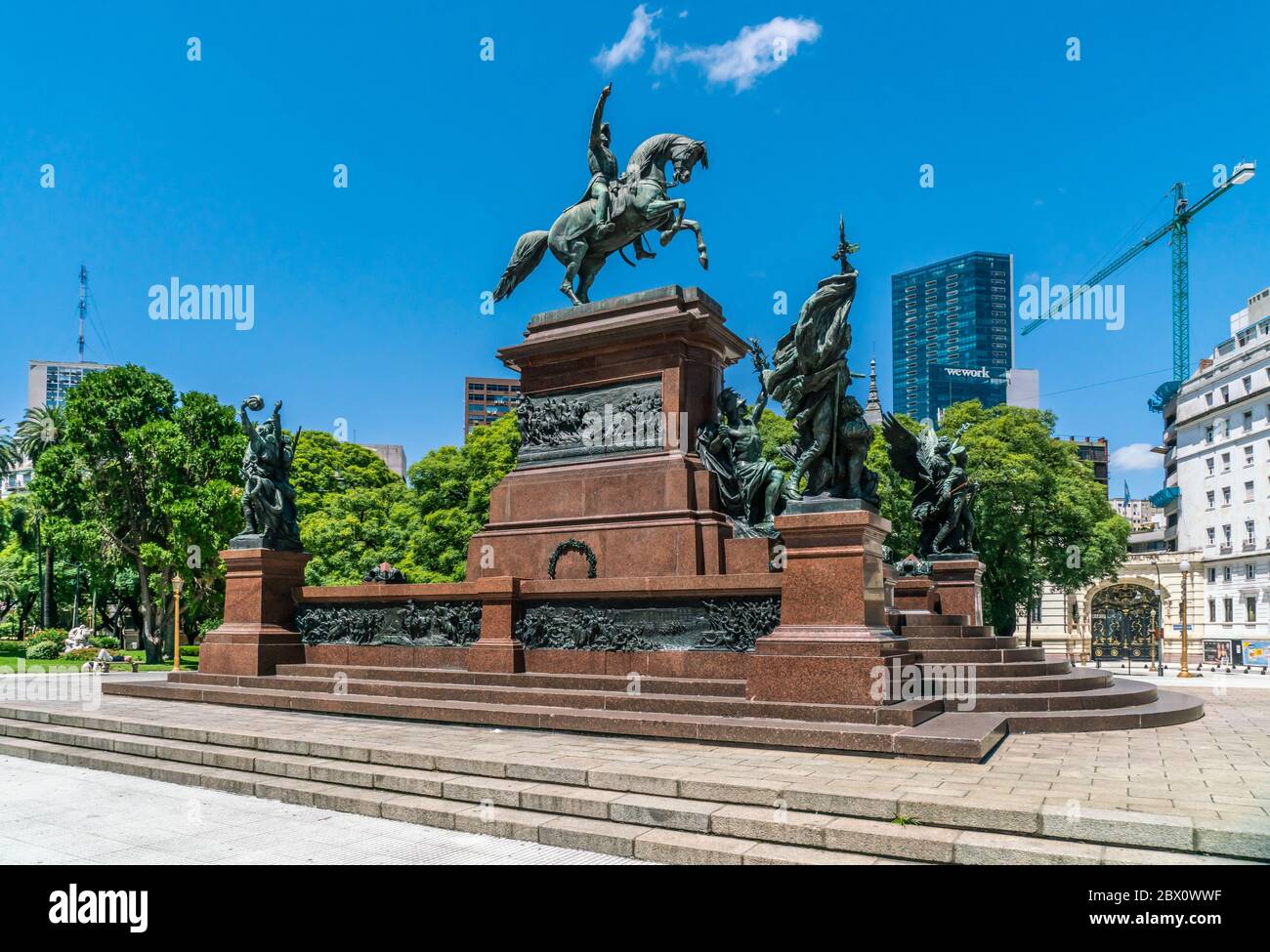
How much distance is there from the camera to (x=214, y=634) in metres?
15.9

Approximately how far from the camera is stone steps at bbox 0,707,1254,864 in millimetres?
5992

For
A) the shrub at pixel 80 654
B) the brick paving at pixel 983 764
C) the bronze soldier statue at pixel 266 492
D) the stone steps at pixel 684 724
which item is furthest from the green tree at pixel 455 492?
the brick paving at pixel 983 764

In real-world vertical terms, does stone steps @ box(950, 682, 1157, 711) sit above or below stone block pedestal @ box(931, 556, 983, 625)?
below

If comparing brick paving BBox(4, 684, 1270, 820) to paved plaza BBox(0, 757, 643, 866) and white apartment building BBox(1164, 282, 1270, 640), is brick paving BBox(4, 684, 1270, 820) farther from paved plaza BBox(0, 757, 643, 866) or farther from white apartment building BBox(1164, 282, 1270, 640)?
white apartment building BBox(1164, 282, 1270, 640)

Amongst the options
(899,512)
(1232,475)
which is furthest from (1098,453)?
(899,512)

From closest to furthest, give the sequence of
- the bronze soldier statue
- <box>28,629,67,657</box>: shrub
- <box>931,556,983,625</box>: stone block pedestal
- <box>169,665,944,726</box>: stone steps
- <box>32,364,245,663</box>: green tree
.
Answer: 1. <box>169,665,944,726</box>: stone steps
2. the bronze soldier statue
3. <box>931,556,983,625</box>: stone block pedestal
4. <box>32,364,245,663</box>: green tree
5. <box>28,629,67,657</box>: shrub

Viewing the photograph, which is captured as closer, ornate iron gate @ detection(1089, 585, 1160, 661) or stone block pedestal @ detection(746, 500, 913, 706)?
stone block pedestal @ detection(746, 500, 913, 706)

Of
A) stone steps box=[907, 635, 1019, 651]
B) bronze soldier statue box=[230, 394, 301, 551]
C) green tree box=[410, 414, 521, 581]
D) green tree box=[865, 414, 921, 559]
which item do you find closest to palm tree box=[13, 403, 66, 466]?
green tree box=[410, 414, 521, 581]

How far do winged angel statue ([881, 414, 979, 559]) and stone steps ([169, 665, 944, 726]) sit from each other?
852 centimetres

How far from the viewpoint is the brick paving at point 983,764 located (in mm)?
7016

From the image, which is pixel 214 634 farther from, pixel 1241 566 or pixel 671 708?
pixel 1241 566

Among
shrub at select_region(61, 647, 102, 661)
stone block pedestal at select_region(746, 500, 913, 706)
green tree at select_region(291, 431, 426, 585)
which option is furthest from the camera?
green tree at select_region(291, 431, 426, 585)
